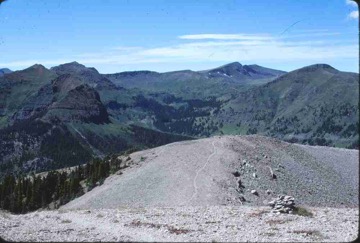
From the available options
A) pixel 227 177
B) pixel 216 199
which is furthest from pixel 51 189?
pixel 216 199

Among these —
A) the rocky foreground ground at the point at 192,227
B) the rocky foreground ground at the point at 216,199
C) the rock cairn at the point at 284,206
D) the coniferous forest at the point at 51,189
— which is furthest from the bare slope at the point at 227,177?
the rocky foreground ground at the point at 192,227

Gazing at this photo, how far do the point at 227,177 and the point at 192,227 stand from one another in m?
39.9

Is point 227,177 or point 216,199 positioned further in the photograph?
point 227,177

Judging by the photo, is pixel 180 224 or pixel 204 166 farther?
pixel 204 166

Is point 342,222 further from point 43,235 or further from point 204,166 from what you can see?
point 204,166

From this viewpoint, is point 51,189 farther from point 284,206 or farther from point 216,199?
point 284,206

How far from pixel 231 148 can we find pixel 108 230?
56489 mm

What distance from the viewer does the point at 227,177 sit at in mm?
66500

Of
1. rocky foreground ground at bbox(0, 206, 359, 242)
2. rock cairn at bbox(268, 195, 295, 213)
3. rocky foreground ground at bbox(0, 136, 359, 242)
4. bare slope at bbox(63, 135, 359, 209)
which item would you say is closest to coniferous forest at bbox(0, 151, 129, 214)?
rocky foreground ground at bbox(0, 136, 359, 242)

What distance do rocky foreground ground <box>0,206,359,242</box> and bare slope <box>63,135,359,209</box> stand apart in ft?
75.0

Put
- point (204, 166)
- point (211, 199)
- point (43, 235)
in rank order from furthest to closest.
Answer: point (204, 166) < point (211, 199) < point (43, 235)

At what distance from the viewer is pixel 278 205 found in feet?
110

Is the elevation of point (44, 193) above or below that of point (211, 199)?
below

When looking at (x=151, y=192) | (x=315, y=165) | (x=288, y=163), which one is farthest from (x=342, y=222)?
(x=315, y=165)
